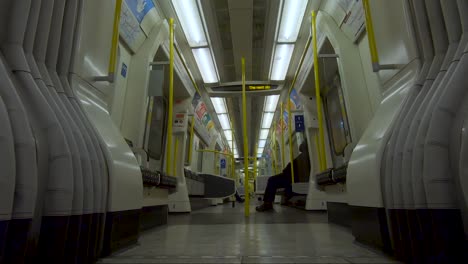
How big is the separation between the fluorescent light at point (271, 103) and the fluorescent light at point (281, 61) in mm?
1381

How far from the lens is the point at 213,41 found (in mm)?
4113

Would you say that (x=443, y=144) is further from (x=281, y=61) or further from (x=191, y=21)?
(x=281, y=61)

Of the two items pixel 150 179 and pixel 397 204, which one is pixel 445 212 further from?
pixel 150 179

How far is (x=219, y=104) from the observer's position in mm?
7695

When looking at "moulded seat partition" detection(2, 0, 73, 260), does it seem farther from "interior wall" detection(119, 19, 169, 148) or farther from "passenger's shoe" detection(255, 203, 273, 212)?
"passenger's shoe" detection(255, 203, 273, 212)

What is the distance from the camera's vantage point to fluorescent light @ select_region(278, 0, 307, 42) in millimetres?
3459

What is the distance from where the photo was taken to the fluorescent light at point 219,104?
7227 mm

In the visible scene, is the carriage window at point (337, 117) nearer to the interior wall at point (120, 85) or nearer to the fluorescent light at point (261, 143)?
the interior wall at point (120, 85)

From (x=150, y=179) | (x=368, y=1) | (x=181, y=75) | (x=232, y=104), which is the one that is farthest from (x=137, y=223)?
(x=232, y=104)

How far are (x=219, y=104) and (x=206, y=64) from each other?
113 inches

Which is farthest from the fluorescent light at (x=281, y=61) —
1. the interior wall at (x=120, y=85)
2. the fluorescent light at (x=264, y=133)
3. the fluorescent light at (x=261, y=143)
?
the fluorescent light at (x=261, y=143)

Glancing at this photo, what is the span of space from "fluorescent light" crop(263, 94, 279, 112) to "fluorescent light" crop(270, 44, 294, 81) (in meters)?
1.38

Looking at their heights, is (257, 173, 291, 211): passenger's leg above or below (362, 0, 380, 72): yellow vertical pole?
below

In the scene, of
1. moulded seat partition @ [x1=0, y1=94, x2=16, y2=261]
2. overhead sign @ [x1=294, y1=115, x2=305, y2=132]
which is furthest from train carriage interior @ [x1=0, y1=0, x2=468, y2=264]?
overhead sign @ [x1=294, y1=115, x2=305, y2=132]
